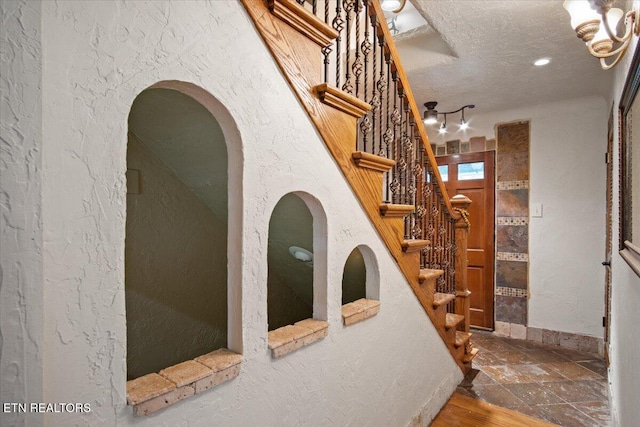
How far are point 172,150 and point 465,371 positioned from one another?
106 inches

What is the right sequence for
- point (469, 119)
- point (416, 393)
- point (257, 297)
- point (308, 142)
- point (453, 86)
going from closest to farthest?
point (257, 297) → point (308, 142) → point (416, 393) → point (453, 86) → point (469, 119)

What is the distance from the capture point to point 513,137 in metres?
3.70

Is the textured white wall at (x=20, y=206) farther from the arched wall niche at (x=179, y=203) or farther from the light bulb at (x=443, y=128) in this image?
the light bulb at (x=443, y=128)

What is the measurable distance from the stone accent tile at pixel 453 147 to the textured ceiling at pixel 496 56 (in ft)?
1.79

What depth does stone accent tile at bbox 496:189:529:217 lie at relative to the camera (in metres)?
3.65

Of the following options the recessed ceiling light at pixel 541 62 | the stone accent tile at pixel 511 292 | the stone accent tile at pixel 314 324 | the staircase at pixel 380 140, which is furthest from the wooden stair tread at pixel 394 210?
the stone accent tile at pixel 511 292

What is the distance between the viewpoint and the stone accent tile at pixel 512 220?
366 centimetres

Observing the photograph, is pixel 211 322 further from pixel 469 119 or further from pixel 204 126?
pixel 469 119

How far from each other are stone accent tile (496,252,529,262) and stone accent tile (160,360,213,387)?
372 cm

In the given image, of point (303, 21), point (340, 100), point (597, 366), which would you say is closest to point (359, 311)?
point (340, 100)

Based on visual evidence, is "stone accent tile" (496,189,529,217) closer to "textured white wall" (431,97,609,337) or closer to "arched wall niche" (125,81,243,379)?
"textured white wall" (431,97,609,337)

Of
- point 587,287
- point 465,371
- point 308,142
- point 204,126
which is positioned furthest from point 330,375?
point 587,287

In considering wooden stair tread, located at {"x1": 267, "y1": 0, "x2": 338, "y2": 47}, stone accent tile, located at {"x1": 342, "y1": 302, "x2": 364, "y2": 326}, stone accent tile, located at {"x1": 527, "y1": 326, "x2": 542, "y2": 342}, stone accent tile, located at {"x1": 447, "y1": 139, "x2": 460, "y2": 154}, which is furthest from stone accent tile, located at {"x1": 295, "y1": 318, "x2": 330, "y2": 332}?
stone accent tile, located at {"x1": 447, "y1": 139, "x2": 460, "y2": 154}

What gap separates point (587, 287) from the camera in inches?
131
